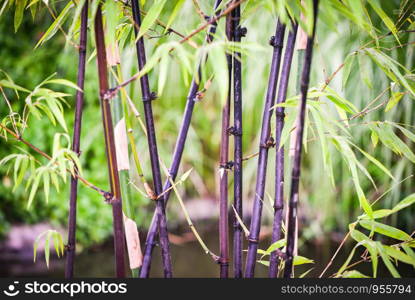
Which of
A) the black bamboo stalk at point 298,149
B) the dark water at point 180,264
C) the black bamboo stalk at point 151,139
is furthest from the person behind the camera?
the dark water at point 180,264

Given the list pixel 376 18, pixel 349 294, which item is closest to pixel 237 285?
pixel 349 294

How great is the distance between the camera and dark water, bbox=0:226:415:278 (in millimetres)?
1863

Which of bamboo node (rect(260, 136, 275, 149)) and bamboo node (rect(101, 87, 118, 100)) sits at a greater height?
bamboo node (rect(101, 87, 118, 100))

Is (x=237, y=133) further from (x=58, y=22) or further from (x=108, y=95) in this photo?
(x=58, y=22)

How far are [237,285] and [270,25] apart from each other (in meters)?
1.41

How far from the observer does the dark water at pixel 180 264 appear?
6.11ft

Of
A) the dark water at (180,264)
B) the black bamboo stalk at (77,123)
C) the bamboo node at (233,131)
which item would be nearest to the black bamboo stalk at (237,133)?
the bamboo node at (233,131)

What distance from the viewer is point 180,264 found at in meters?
2.03

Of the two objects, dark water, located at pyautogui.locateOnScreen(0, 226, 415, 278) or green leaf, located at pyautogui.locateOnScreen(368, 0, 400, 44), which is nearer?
green leaf, located at pyautogui.locateOnScreen(368, 0, 400, 44)

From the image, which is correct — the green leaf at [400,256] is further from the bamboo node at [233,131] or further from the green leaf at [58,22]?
the green leaf at [58,22]

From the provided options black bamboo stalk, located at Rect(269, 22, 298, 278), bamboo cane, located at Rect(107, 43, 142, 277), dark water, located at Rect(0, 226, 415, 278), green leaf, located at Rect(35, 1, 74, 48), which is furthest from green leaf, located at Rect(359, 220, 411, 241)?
dark water, located at Rect(0, 226, 415, 278)

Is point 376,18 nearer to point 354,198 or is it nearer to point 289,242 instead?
point 354,198

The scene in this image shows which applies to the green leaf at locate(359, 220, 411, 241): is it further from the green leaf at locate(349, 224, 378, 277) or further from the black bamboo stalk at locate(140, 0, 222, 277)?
the black bamboo stalk at locate(140, 0, 222, 277)

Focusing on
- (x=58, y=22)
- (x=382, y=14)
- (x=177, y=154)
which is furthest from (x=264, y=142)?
(x=58, y=22)
